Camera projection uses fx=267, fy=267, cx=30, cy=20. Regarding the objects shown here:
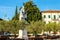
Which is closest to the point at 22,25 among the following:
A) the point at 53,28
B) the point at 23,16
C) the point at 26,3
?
the point at 23,16

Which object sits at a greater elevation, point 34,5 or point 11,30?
point 34,5

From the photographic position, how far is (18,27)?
174 feet

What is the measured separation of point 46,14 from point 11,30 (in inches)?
1626

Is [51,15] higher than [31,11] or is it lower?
lower

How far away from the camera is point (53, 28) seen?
220 ft

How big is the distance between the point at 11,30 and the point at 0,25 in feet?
14.2

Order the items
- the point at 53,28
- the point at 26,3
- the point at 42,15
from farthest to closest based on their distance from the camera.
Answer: the point at 42,15
the point at 26,3
the point at 53,28

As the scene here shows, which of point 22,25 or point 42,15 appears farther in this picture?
point 42,15

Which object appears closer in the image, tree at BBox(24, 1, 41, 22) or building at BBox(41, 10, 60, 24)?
tree at BBox(24, 1, 41, 22)

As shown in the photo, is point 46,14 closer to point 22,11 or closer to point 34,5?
point 34,5

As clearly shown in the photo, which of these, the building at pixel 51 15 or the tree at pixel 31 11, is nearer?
the tree at pixel 31 11

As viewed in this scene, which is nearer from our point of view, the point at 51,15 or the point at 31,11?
the point at 31,11

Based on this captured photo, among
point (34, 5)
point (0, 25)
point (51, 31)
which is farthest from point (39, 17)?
point (0, 25)

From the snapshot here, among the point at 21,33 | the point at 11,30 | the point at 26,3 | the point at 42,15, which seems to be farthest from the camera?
the point at 42,15
